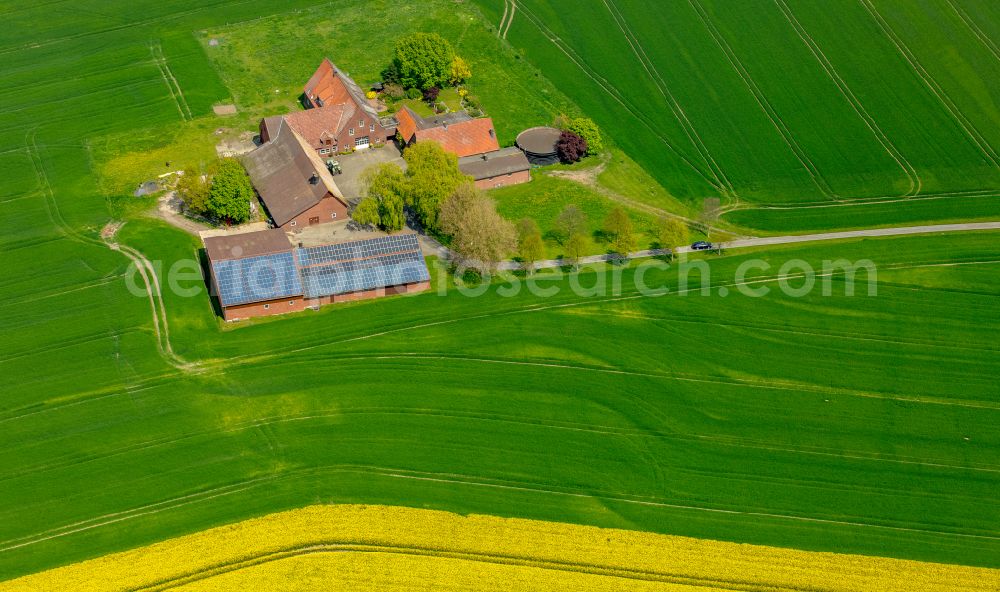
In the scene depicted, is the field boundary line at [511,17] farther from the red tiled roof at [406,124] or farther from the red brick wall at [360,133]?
the red brick wall at [360,133]

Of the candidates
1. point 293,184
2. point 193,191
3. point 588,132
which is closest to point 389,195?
point 293,184

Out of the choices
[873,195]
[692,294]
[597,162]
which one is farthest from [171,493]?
[873,195]

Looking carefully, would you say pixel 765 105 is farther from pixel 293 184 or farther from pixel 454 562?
pixel 454 562

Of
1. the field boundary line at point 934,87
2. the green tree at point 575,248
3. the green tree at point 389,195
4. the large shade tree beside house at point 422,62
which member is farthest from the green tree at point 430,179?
the field boundary line at point 934,87

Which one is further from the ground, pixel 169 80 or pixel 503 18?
pixel 503 18

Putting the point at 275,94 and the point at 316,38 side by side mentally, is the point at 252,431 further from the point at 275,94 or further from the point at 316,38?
the point at 316,38

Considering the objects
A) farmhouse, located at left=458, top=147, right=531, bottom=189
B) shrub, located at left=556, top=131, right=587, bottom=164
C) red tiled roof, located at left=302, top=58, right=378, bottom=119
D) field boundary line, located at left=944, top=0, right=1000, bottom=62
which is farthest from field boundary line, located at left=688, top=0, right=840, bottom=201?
red tiled roof, located at left=302, top=58, right=378, bottom=119
